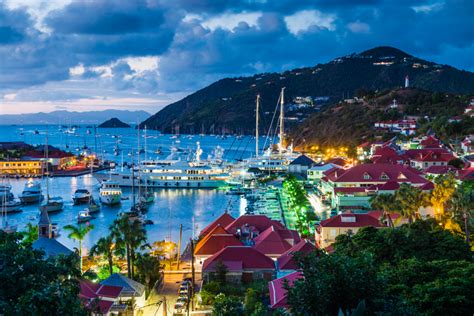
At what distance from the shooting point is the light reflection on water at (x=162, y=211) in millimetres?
41312

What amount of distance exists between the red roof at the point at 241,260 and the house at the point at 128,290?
3.20m

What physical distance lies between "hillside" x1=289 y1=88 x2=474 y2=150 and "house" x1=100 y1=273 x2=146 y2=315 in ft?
190

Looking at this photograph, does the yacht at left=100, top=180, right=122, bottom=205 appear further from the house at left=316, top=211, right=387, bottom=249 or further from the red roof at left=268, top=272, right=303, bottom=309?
the red roof at left=268, top=272, right=303, bottom=309

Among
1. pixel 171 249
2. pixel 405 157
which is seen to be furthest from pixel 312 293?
pixel 405 157

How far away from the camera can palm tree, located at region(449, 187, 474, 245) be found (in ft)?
81.9

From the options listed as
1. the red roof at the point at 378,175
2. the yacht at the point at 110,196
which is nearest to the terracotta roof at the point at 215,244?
the red roof at the point at 378,175

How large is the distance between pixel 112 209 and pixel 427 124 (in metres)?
46.3

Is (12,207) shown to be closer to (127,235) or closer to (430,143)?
(127,235)

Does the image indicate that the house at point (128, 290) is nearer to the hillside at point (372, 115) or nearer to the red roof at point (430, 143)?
the red roof at point (430, 143)

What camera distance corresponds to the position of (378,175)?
4056 centimetres

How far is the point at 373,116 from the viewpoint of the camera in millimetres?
99062

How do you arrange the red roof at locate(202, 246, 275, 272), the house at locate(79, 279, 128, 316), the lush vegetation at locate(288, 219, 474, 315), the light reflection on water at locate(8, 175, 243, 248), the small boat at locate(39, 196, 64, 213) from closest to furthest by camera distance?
the lush vegetation at locate(288, 219, 474, 315)
the house at locate(79, 279, 128, 316)
the red roof at locate(202, 246, 275, 272)
the light reflection on water at locate(8, 175, 243, 248)
the small boat at locate(39, 196, 64, 213)

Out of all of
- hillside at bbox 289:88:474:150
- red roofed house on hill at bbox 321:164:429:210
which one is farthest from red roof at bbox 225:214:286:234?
hillside at bbox 289:88:474:150

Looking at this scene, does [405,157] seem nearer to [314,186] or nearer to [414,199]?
[314,186]
